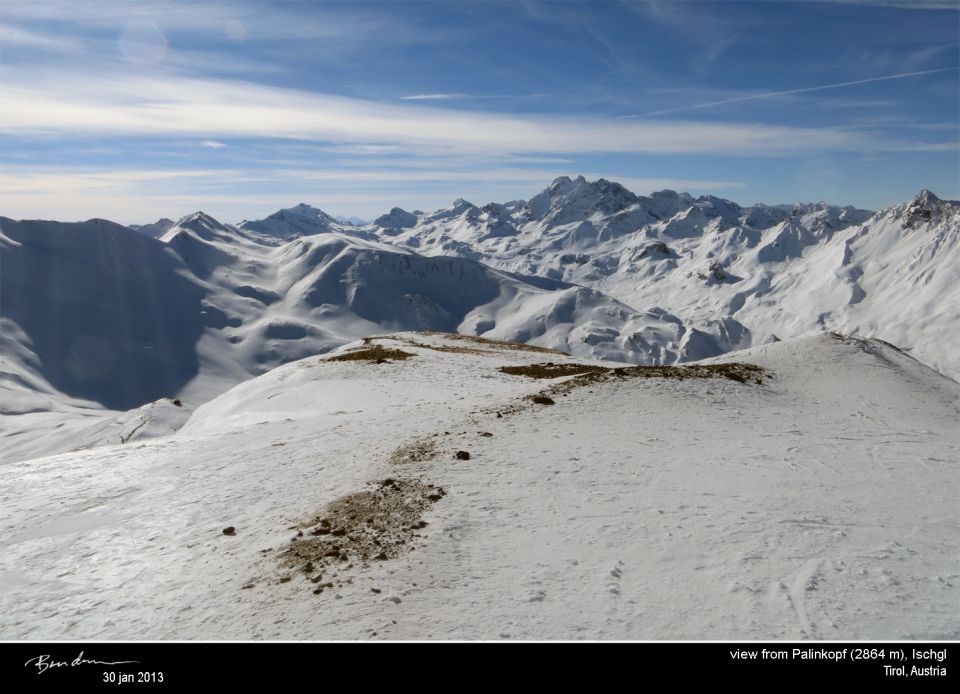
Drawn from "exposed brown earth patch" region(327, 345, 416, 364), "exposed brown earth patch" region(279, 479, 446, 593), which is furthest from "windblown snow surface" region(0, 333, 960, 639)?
"exposed brown earth patch" region(327, 345, 416, 364)

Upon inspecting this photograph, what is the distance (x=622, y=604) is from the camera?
31.0ft

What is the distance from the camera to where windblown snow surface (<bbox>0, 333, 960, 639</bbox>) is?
927 centimetres

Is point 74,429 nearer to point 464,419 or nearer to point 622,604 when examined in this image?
point 464,419

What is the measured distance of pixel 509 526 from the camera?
40.2ft

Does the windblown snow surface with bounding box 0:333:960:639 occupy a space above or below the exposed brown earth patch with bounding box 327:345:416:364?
above
